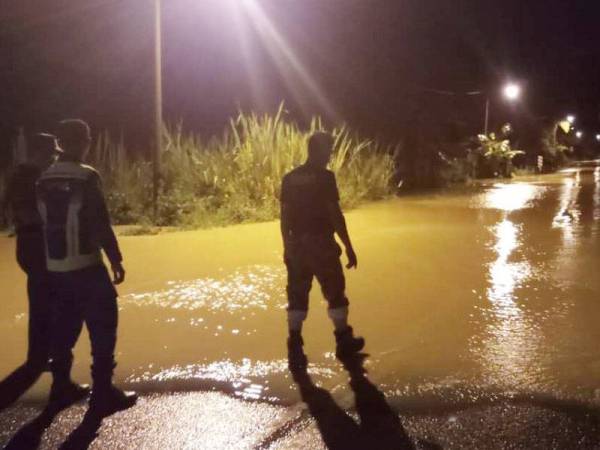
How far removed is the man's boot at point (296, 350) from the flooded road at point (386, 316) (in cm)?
7

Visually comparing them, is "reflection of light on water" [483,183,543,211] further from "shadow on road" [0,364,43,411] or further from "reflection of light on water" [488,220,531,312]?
"shadow on road" [0,364,43,411]

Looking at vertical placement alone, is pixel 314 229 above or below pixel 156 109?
below

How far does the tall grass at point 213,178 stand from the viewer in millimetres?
13047

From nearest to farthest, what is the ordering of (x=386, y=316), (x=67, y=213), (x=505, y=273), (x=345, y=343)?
1. (x=67, y=213)
2. (x=345, y=343)
3. (x=386, y=316)
4. (x=505, y=273)

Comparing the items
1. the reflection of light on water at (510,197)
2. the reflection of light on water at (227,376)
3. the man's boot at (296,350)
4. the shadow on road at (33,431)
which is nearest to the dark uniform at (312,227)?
the man's boot at (296,350)

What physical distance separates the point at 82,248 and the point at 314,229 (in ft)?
5.51

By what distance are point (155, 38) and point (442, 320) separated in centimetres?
879

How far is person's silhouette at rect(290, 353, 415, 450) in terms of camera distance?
3.84 m

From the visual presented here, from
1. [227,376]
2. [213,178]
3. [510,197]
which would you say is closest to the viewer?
[227,376]

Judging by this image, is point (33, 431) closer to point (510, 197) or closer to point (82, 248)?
point (82, 248)

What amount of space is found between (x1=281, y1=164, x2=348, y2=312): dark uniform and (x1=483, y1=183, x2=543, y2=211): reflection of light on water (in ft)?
38.4

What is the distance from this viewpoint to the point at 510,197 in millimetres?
19453

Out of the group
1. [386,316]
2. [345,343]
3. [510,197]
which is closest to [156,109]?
[386,316]

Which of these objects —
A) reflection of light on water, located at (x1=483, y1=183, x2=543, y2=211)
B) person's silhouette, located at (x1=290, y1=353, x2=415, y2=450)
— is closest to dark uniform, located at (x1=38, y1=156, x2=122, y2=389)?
person's silhouette, located at (x1=290, y1=353, x2=415, y2=450)
